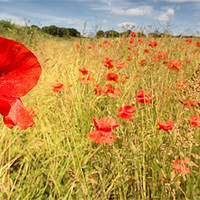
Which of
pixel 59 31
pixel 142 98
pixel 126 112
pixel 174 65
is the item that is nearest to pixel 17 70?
pixel 126 112

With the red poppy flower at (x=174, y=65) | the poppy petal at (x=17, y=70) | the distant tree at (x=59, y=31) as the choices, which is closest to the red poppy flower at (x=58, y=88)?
the red poppy flower at (x=174, y=65)

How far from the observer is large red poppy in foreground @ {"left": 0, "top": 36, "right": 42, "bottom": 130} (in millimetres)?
259

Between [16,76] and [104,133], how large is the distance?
0.67 meters

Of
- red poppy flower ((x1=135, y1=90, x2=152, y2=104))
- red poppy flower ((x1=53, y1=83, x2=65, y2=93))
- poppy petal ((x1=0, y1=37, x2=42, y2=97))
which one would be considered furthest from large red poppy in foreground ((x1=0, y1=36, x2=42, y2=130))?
red poppy flower ((x1=53, y1=83, x2=65, y2=93))

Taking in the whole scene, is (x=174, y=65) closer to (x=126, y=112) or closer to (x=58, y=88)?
(x=126, y=112)

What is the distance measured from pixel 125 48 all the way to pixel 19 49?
2947mm

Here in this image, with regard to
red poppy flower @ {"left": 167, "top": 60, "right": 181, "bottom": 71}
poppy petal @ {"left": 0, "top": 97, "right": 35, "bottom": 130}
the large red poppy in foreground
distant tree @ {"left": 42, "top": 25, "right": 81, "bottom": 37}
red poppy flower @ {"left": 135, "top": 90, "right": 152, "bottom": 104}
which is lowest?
red poppy flower @ {"left": 135, "top": 90, "right": 152, "bottom": 104}

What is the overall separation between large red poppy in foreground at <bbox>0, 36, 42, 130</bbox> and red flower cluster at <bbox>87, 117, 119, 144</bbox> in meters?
0.62

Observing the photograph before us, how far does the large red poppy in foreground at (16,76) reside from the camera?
0.26 meters

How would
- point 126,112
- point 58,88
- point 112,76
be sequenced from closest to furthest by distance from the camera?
point 126,112 < point 58,88 < point 112,76

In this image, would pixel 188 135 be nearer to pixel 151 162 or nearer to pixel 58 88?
pixel 151 162

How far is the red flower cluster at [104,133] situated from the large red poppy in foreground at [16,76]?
0.62 metres

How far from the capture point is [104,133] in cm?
90

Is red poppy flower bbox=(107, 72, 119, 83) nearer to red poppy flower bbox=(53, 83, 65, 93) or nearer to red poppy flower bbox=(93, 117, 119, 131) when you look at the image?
red poppy flower bbox=(53, 83, 65, 93)
